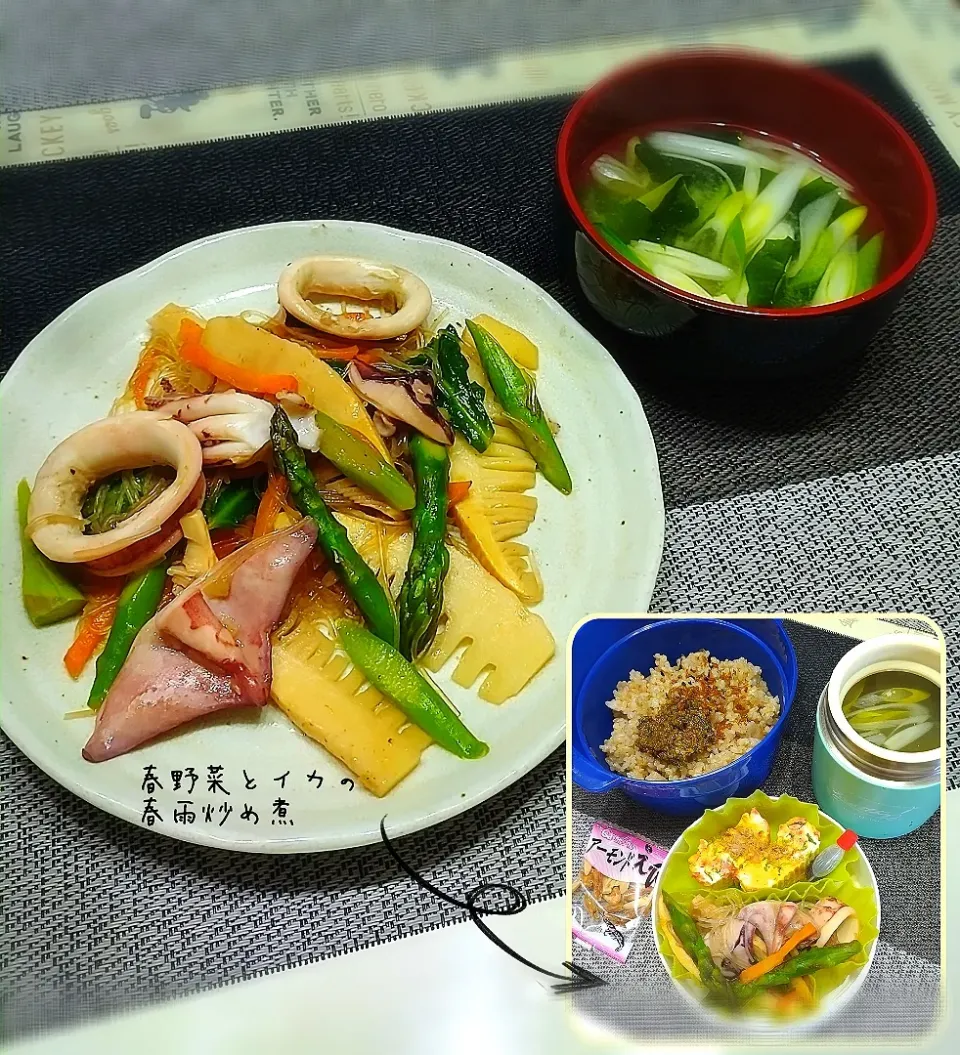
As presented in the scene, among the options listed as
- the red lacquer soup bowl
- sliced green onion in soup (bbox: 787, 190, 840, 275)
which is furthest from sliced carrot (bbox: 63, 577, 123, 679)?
sliced green onion in soup (bbox: 787, 190, 840, 275)

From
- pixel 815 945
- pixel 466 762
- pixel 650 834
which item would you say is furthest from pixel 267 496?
pixel 815 945

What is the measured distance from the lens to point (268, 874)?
0.79 m

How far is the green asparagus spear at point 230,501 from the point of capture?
90 cm

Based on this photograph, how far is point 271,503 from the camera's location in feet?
2.94

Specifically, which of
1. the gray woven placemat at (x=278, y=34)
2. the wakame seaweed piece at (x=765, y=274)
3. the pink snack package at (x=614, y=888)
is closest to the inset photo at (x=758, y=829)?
the pink snack package at (x=614, y=888)

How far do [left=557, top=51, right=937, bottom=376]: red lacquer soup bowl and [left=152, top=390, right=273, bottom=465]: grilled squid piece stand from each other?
1.25 feet

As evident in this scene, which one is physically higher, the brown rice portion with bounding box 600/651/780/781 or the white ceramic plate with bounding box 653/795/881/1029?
the brown rice portion with bounding box 600/651/780/781

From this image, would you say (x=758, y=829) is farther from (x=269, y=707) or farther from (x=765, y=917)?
(x=269, y=707)

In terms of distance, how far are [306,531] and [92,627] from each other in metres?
0.21

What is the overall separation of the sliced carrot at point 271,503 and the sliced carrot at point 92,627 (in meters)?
0.14

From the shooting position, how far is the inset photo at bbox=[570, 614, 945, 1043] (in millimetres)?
567

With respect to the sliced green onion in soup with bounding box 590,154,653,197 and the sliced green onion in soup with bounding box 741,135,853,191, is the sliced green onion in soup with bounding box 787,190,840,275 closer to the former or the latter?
the sliced green onion in soup with bounding box 741,135,853,191

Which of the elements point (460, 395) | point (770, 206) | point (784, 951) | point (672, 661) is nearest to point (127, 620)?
point (460, 395)

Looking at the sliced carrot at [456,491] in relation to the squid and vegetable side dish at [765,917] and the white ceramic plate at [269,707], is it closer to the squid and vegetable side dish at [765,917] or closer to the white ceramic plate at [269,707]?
the white ceramic plate at [269,707]
